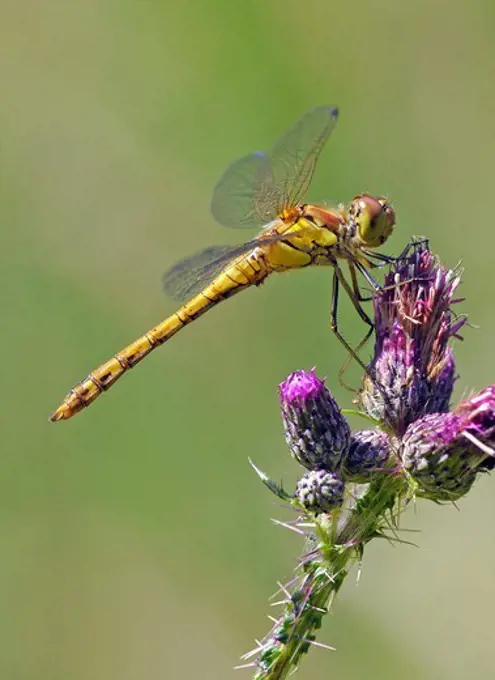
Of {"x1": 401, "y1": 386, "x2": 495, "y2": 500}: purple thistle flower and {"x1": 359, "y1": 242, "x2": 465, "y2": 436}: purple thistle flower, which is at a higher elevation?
{"x1": 359, "y1": 242, "x2": 465, "y2": 436}: purple thistle flower

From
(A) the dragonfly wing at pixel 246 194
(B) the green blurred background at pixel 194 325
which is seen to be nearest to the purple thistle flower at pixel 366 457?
(A) the dragonfly wing at pixel 246 194

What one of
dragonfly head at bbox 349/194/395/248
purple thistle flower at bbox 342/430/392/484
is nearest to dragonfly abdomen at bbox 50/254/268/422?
dragonfly head at bbox 349/194/395/248

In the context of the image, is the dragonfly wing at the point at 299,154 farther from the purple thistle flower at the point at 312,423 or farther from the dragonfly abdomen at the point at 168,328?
the purple thistle flower at the point at 312,423

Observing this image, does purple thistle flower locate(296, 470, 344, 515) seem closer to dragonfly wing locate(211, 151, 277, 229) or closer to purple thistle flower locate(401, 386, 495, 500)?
purple thistle flower locate(401, 386, 495, 500)

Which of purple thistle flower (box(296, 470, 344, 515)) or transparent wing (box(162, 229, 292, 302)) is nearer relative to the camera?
purple thistle flower (box(296, 470, 344, 515))

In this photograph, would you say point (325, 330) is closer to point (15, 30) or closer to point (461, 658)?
point (461, 658)

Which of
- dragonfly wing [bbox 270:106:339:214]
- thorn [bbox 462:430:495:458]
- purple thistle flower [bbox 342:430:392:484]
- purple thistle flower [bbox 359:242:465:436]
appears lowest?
purple thistle flower [bbox 342:430:392:484]

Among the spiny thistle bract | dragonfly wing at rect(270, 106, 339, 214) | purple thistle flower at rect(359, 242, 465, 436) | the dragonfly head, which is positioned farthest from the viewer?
dragonfly wing at rect(270, 106, 339, 214)

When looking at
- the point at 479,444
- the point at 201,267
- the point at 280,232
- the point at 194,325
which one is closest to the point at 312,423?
the point at 479,444

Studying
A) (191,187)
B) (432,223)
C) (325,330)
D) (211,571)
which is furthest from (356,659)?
(191,187)

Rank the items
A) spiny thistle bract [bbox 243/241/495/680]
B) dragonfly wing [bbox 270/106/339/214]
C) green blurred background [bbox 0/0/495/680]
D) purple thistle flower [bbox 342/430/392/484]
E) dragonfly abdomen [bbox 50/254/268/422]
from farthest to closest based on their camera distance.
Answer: green blurred background [bbox 0/0/495/680] → dragonfly abdomen [bbox 50/254/268/422] → dragonfly wing [bbox 270/106/339/214] → purple thistle flower [bbox 342/430/392/484] → spiny thistle bract [bbox 243/241/495/680]
